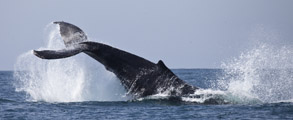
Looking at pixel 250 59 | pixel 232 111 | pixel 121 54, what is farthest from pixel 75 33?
pixel 250 59

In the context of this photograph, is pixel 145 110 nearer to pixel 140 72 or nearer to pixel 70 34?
pixel 140 72

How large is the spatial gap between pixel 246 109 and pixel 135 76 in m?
2.98

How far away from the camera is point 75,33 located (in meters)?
15.4

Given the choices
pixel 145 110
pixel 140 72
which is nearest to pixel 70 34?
pixel 140 72

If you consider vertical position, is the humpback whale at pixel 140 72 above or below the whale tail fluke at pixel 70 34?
below

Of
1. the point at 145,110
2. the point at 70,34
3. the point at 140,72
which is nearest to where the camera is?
the point at 145,110

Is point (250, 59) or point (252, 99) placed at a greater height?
point (250, 59)

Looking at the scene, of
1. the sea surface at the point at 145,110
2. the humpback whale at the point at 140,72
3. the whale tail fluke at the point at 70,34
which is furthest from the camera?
the whale tail fluke at the point at 70,34

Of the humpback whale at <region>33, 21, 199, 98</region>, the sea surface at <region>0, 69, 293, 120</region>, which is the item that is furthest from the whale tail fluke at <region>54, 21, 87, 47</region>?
the sea surface at <region>0, 69, 293, 120</region>

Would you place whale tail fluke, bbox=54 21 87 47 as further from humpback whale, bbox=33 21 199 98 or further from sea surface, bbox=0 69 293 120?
sea surface, bbox=0 69 293 120

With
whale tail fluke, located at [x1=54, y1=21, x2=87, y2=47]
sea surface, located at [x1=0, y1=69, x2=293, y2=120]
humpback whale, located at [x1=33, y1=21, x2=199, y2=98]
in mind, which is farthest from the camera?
whale tail fluke, located at [x1=54, y1=21, x2=87, y2=47]

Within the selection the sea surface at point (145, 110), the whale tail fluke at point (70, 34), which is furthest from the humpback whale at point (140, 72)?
the sea surface at point (145, 110)

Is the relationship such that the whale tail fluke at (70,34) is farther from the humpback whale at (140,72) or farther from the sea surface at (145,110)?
the sea surface at (145,110)

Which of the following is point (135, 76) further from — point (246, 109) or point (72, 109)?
point (246, 109)
